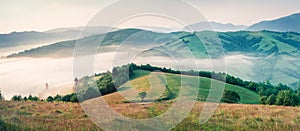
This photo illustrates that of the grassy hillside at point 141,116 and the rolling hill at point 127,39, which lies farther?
the rolling hill at point 127,39

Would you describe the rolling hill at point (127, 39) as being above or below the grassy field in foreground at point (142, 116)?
above

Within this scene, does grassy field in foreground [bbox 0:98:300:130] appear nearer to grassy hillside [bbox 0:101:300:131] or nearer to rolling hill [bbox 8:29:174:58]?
grassy hillside [bbox 0:101:300:131]

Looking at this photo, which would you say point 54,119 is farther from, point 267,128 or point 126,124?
point 267,128

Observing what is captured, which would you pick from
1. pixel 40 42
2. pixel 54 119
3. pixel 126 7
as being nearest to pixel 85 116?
pixel 54 119

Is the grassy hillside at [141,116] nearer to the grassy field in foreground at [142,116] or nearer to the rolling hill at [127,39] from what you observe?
the grassy field in foreground at [142,116]

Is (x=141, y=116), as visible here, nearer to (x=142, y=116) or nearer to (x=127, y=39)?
(x=142, y=116)

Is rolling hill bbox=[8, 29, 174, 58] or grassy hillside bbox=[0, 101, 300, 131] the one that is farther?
rolling hill bbox=[8, 29, 174, 58]

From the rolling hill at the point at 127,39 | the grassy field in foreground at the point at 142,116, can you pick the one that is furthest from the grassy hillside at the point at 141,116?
the rolling hill at the point at 127,39

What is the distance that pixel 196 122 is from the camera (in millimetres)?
17875

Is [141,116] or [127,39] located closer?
[141,116]

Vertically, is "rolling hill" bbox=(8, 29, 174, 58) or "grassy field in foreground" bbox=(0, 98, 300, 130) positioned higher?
"rolling hill" bbox=(8, 29, 174, 58)

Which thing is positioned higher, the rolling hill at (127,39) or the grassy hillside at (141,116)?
the rolling hill at (127,39)

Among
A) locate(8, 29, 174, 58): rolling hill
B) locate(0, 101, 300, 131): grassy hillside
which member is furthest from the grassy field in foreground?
locate(8, 29, 174, 58): rolling hill

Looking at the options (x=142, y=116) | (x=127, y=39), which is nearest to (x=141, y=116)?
(x=142, y=116)
